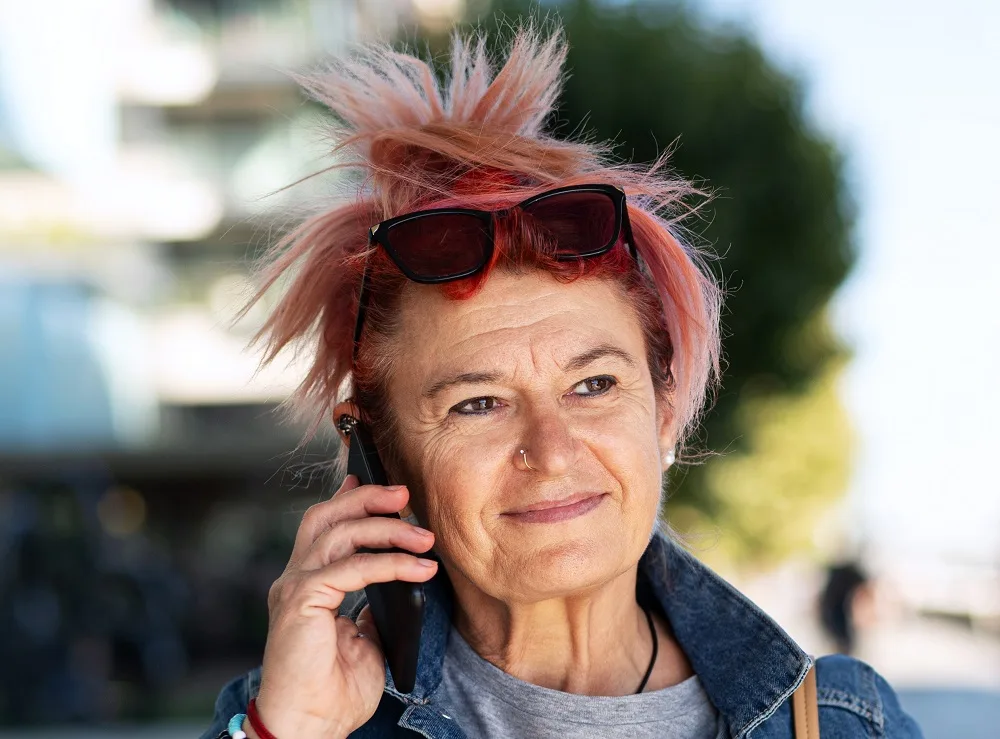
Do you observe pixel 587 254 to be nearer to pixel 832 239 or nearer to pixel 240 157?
pixel 832 239

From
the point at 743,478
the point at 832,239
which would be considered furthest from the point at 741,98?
the point at 743,478

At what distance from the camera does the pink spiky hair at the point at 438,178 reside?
1.94 meters

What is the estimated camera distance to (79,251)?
16.5 meters

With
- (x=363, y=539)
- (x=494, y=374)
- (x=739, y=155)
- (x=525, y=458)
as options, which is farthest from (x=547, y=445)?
(x=739, y=155)

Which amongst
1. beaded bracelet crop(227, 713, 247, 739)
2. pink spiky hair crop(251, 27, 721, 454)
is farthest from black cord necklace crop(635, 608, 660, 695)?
beaded bracelet crop(227, 713, 247, 739)

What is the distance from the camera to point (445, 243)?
6.11 feet

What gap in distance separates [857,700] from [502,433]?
91 cm

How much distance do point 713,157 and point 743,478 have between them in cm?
2197

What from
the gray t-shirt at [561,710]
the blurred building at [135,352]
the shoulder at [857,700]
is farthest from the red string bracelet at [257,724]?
the blurred building at [135,352]

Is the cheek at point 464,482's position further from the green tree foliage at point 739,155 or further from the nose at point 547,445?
the green tree foliage at point 739,155

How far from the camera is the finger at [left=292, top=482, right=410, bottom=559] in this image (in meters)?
1.84

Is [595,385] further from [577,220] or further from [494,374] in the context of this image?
[577,220]

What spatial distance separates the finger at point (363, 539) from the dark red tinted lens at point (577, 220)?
22.5 inches

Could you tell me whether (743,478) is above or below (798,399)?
above
